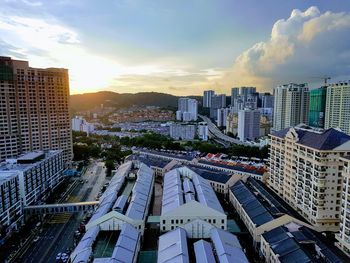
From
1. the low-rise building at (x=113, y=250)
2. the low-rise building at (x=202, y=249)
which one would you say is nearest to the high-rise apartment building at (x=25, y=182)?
the low-rise building at (x=113, y=250)

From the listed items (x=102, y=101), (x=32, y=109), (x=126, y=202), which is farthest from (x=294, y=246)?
(x=102, y=101)

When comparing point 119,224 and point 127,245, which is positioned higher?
point 119,224

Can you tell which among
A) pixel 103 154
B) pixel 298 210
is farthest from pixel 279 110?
pixel 298 210

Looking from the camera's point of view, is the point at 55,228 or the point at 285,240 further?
the point at 55,228

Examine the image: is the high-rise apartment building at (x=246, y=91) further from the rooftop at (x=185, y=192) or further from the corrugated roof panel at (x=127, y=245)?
the corrugated roof panel at (x=127, y=245)

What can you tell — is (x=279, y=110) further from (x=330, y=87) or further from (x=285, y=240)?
(x=285, y=240)

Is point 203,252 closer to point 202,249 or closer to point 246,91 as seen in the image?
point 202,249
